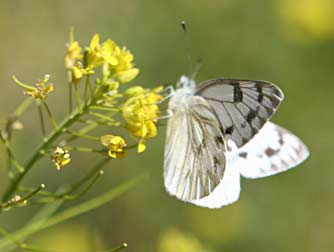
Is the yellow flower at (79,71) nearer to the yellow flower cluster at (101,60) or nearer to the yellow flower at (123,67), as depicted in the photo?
the yellow flower cluster at (101,60)

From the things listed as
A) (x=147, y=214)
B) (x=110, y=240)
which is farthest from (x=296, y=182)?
(x=110, y=240)

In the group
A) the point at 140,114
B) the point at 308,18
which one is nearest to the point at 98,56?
the point at 140,114

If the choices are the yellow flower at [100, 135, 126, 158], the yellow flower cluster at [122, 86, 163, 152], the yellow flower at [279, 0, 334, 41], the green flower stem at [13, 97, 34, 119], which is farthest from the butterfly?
the yellow flower at [279, 0, 334, 41]

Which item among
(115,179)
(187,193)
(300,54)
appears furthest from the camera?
(300,54)

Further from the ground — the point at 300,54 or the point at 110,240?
the point at 300,54

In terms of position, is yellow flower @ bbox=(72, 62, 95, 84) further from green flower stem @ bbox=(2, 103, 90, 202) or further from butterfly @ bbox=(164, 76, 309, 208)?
butterfly @ bbox=(164, 76, 309, 208)

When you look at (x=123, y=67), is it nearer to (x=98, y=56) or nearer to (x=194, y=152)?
(x=98, y=56)

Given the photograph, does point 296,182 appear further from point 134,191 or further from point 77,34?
point 77,34
